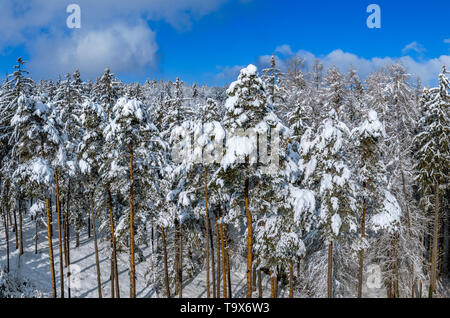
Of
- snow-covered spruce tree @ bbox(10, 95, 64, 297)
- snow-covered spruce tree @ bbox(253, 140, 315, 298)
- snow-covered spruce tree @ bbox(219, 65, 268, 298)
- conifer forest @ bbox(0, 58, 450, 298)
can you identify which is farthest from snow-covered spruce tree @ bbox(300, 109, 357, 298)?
snow-covered spruce tree @ bbox(10, 95, 64, 297)

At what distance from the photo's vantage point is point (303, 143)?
1664 cm

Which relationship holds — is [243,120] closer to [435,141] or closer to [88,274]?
[435,141]

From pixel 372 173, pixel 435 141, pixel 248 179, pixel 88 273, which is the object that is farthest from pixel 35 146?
pixel 435 141

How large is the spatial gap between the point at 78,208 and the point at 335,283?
27.0 m

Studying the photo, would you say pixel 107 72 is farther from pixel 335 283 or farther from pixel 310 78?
pixel 310 78

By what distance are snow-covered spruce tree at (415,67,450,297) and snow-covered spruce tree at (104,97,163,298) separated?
20.7 m

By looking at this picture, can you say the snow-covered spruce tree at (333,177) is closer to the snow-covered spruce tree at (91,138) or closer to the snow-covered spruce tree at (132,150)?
the snow-covered spruce tree at (132,150)

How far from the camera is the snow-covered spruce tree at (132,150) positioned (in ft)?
49.6

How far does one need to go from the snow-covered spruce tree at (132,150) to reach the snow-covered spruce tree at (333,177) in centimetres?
881

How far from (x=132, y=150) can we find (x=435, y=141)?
76.9 ft

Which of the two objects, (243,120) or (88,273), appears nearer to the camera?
(243,120)

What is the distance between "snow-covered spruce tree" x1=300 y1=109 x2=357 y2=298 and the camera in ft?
49.4

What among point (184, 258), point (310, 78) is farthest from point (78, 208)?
point (310, 78)

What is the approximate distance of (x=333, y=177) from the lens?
15.3 metres
